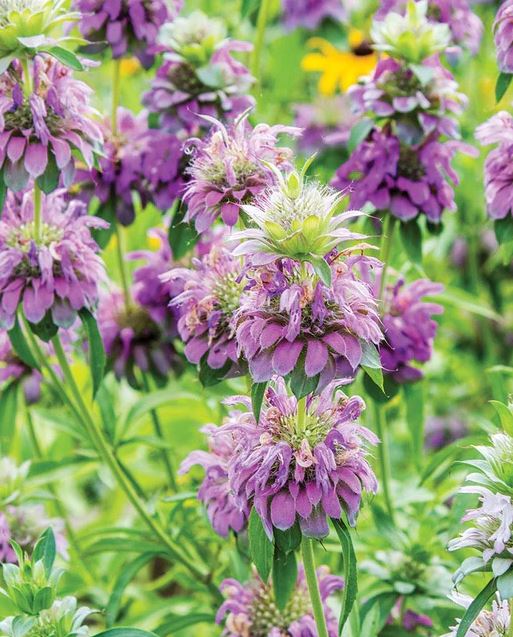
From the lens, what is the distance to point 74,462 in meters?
2.48

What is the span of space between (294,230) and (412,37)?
0.96m

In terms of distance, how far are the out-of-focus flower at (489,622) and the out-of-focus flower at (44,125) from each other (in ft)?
3.18

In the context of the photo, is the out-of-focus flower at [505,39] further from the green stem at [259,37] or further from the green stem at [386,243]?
the green stem at [259,37]

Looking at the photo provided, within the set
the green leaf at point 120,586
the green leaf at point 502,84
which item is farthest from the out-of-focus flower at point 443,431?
the green leaf at point 502,84

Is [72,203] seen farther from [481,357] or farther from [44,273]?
[481,357]

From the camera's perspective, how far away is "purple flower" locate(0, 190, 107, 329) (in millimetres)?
1941

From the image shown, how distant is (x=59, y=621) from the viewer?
5.07 ft

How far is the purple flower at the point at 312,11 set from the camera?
374 cm

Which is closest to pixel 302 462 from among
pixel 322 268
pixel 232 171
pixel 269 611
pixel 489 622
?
pixel 322 268

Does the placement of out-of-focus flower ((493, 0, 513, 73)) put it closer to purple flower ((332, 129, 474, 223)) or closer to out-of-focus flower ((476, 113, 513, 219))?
out-of-focus flower ((476, 113, 513, 219))

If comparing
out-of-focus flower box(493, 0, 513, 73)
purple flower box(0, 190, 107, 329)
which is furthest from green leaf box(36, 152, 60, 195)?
out-of-focus flower box(493, 0, 513, 73)

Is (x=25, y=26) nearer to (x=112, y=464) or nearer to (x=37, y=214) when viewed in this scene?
(x=37, y=214)

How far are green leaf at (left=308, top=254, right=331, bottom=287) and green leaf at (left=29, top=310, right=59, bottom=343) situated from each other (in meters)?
0.77

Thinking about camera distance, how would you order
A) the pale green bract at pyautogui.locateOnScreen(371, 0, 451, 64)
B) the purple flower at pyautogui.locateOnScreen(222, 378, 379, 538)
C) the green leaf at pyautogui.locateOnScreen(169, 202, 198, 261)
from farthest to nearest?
1. the green leaf at pyautogui.locateOnScreen(169, 202, 198, 261)
2. the pale green bract at pyautogui.locateOnScreen(371, 0, 451, 64)
3. the purple flower at pyautogui.locateOnScreen(222, 378, 379, 538)
